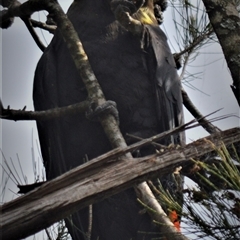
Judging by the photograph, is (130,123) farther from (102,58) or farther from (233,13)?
(233,13)

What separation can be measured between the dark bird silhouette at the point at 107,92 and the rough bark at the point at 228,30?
665 mm

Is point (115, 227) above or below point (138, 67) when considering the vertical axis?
below

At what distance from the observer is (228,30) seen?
1751mm

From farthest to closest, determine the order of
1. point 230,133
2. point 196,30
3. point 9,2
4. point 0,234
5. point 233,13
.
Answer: point 196,30 < point 9,2 < point 233,13 < point 230,133 < point 0,234

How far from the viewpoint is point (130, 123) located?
2496 millimetres

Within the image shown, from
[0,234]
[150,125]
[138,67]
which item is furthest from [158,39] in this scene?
[0,234]

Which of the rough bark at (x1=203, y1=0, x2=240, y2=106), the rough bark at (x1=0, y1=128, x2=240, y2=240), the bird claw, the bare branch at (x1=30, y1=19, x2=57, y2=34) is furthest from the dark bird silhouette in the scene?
the rough bark at (x1=0, y1=128, x2=240, y2=240)

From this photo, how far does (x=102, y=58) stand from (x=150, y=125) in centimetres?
35

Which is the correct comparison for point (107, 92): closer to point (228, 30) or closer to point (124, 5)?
point (124, 5)

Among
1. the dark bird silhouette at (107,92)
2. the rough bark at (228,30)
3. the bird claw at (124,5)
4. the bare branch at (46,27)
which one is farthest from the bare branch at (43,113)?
the rough bark at (228,30)

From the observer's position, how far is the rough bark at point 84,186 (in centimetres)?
131

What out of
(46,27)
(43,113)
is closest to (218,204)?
(43,113)

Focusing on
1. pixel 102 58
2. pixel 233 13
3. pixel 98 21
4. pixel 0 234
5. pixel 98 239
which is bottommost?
pixel 98 239

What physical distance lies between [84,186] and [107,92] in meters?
1.16
